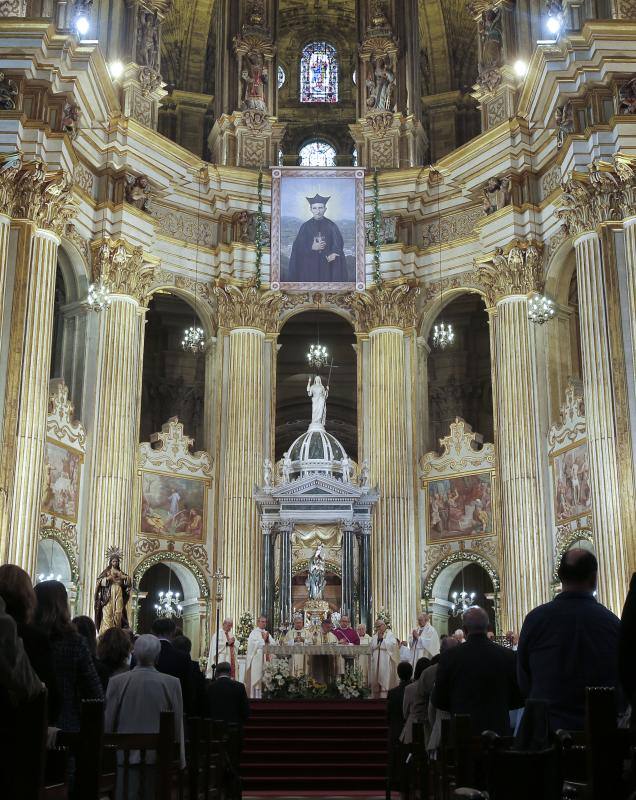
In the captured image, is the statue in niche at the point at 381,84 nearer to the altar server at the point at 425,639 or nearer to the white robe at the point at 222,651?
the altar server at the point at 425,639

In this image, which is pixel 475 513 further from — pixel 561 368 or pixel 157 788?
pixel 157 788

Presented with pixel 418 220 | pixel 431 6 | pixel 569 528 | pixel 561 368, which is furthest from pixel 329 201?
pixel 431 6

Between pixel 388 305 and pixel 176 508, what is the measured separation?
23.7 ft

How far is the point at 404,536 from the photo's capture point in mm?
26031

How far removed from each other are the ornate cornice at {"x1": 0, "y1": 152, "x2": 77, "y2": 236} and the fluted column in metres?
10.7

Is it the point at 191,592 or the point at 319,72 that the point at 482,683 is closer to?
the point at 191,592

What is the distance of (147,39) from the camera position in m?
28.3

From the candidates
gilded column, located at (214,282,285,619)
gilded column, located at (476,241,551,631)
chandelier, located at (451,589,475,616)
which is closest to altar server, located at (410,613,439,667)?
gilded column, located at (476,241,551,631)

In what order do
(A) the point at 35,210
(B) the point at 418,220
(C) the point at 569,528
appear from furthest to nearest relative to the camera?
(B) the point at 418,220, (C) the point at 569,528, (A) the point at 35,210

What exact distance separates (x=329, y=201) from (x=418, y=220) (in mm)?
4034

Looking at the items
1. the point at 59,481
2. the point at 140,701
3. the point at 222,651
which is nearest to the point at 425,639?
the point at 222,651

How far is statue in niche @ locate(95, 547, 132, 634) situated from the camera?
2158 centimetres

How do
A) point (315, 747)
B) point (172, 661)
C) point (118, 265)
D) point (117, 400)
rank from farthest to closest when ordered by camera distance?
point (118, 265)
point (117, 400)
point (315, 747)
point (172, 661)

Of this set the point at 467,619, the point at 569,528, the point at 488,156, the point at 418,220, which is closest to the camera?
the point at 467,619
